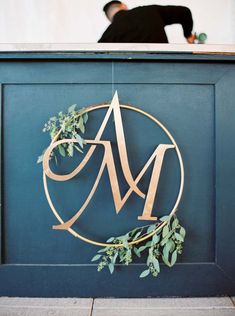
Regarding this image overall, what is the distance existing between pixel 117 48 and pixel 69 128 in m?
0.47

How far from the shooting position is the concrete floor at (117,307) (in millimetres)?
1402

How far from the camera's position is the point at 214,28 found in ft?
11.2

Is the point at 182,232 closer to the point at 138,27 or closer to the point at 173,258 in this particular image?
the point at 173,258

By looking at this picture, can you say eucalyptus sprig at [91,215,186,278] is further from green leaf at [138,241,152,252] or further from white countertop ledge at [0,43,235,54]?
white countertop ledge at [0,43,235,54]

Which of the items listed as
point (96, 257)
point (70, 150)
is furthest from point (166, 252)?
point (70, 150)

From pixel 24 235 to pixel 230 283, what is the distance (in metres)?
1.09

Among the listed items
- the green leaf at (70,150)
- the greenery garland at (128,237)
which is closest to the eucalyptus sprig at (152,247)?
the greenery garland at (128,237)

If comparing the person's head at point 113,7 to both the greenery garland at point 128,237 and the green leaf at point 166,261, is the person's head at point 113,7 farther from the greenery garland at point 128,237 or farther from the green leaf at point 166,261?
the green leaf at point 166,261

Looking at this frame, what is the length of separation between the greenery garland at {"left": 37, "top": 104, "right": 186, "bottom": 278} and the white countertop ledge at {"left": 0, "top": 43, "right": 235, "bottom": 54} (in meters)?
0.30

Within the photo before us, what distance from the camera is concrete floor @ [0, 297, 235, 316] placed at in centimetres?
140

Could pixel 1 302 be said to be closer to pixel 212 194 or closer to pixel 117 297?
pixel 117 297

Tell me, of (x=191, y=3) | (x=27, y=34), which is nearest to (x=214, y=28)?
(x=191, y=3)

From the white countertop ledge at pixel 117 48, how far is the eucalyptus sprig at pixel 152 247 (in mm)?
846


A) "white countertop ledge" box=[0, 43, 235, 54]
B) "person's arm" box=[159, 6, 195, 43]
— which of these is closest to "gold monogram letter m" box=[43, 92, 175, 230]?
"white countertop ledge" box=[0, 43, 235, 54]
